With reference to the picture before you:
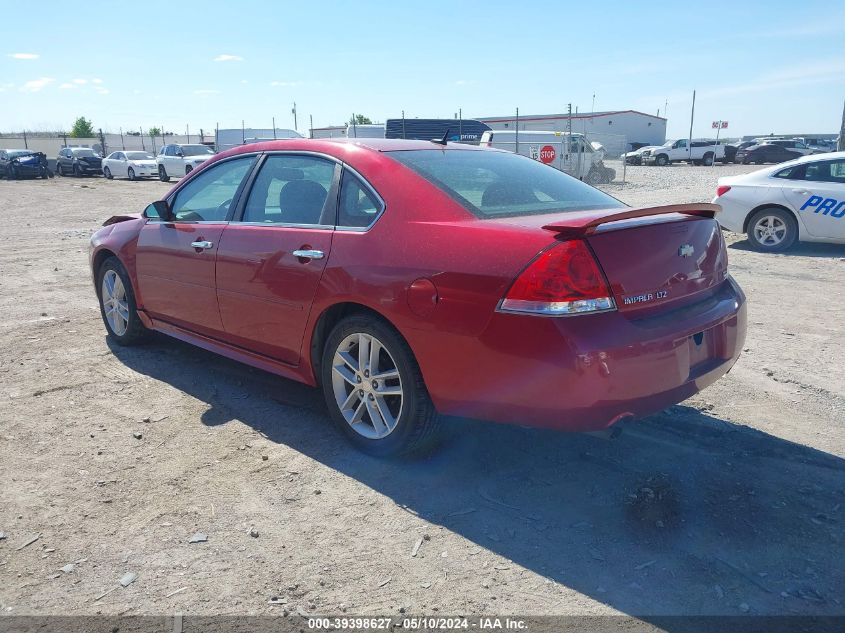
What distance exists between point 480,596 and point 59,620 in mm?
1529

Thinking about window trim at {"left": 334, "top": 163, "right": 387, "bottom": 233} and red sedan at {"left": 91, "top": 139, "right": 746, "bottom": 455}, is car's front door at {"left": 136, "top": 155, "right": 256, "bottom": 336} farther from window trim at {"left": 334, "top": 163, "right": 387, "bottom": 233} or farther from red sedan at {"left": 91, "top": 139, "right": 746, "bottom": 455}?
window trim at {"left": 334, "top": 163, "right": 387, "bottom": 233}

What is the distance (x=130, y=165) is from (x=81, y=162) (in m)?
5.26

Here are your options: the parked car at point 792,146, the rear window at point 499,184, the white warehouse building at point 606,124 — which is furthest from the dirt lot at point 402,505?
the white warehouse building at point 606,124

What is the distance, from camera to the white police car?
9.67m

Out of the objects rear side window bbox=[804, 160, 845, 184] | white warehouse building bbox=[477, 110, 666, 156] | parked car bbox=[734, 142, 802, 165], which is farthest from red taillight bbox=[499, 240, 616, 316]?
white warehouse building bbox=[477, 110, 666, 156]

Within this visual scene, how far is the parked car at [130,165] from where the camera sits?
3359cm

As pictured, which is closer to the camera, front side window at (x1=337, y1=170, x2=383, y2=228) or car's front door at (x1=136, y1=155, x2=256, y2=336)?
front side window at (x1=337, y1=170, x2=383, y2=228)

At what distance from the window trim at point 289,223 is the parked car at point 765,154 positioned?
1639 inches

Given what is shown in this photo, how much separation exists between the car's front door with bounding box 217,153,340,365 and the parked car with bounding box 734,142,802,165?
41725mm

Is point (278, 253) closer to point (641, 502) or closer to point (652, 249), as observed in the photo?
point (652, 249)

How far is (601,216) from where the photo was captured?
307cm

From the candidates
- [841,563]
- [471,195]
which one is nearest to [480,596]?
[841,563]

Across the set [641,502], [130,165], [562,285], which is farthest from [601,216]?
[130,165]

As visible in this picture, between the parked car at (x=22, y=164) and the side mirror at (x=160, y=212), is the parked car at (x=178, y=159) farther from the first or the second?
the side mirror at (x=160, y=212)
